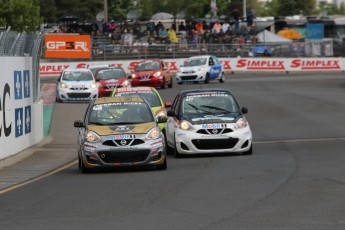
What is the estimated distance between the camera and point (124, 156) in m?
17.3

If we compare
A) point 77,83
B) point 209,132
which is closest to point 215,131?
point 209,132

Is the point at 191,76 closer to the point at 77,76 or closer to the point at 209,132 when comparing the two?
the point at 77,76

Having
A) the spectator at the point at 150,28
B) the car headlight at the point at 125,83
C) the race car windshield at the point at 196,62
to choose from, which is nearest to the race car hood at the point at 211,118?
the car headlight at the point at 125,83

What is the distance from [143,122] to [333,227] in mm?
8198

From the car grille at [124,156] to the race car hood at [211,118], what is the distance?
10.0 ft

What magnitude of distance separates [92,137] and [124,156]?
0.69 meters

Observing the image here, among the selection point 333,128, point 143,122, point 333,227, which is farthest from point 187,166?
point 333,128

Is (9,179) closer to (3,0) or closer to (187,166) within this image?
(187,166)

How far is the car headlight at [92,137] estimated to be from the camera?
17.4m

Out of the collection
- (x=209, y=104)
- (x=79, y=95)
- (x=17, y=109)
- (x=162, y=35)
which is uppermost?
(x=162, y=35)

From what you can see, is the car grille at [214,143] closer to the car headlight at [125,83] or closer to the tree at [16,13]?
the car headlight at [125,83]

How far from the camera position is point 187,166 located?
1825cm

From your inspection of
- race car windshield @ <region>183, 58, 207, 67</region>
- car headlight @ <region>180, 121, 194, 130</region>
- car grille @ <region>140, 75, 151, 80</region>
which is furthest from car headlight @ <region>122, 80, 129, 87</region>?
car headlight @ <region>180, 121, 194, 130</region>

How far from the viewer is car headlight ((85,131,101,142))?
17422 mm
